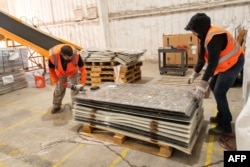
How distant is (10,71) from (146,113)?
17.5 feet

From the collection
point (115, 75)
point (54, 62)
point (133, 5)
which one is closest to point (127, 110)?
point (54, 62)

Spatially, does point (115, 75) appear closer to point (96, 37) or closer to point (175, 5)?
point (175, 5)

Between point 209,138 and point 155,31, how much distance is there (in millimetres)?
6885

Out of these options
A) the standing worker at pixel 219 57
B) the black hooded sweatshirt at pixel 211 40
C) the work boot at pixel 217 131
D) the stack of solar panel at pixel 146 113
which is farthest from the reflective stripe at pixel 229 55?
the work boot at pixel 217 131

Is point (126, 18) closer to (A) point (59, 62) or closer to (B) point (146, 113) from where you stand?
(A) point (59, 62)

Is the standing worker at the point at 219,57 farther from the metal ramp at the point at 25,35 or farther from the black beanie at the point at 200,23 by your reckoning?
the metal ramp at the point at 25,35

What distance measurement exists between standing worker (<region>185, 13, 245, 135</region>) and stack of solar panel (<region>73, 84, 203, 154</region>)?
12.8 inches

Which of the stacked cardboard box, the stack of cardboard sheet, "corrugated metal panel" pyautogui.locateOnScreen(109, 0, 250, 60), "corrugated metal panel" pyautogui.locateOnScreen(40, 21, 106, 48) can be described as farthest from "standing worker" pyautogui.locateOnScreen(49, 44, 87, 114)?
"corrugated metal panel" pyautogui.locateOnScreen(40, 21, 106, 48)

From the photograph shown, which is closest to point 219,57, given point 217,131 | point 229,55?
point 229,55

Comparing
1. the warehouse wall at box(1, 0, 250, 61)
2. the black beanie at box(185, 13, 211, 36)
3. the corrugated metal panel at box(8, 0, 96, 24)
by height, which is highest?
the corrugated metal panel at box(8, 0, 96, 24)

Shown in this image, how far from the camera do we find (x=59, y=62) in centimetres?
384

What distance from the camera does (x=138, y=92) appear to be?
128 inches

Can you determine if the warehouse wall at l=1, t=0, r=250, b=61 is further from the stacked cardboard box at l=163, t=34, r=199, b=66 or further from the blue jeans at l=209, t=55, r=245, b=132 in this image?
the blue jeans at l=209, t=55, r=245, b=132

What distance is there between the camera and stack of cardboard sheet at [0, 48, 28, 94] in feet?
20.1
